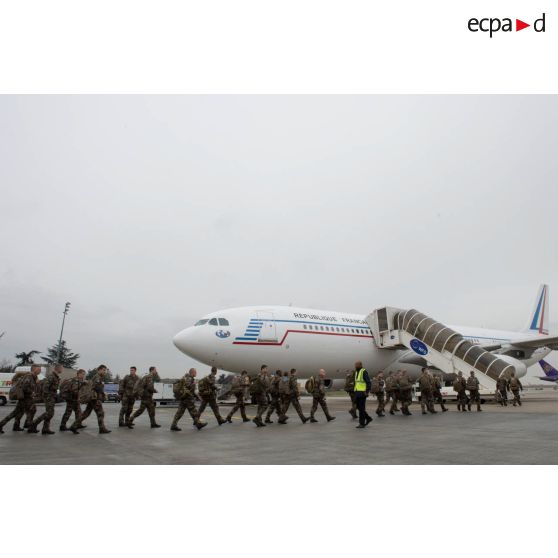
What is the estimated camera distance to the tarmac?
6832 millimetres

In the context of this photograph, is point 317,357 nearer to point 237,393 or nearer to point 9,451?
point 237,393

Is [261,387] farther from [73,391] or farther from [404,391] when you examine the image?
[404,391]

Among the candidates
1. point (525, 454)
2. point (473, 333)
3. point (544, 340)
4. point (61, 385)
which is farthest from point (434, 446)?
point (473, 333)

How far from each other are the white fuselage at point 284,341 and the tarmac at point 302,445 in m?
7.05

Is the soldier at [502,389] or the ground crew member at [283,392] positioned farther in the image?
the soldier at [502,389]

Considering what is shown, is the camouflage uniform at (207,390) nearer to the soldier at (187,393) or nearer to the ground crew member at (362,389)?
the soldier at (187,393)

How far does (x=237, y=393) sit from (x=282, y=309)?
8.74m

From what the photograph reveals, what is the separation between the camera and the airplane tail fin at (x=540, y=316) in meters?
42.8

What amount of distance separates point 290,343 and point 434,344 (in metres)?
7.54

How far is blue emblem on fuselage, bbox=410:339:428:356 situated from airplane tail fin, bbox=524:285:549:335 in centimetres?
2542

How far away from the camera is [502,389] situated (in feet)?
64.8

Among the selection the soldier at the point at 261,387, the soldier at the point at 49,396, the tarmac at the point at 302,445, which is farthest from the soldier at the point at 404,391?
the soldier at the point at 49,396

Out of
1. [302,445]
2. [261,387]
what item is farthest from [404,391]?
[302,445]

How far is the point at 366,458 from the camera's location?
691 centimetres
